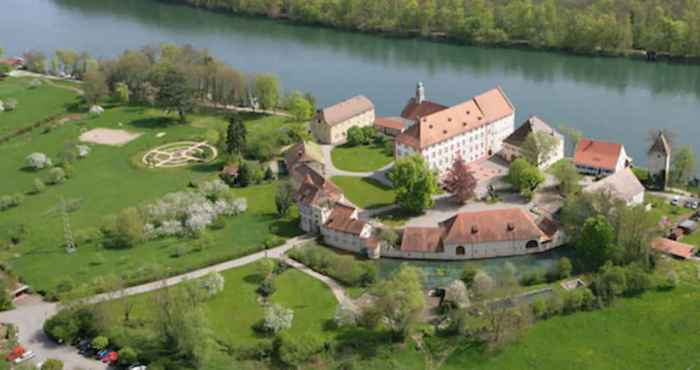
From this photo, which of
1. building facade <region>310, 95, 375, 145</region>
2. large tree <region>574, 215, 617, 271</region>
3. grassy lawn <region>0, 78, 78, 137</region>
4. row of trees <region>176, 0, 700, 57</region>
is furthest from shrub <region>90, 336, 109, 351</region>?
row of trees <region>176, 0, 700, 57</region>

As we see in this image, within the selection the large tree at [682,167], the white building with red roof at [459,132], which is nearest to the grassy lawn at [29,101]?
the white building with red roof at [459,132]

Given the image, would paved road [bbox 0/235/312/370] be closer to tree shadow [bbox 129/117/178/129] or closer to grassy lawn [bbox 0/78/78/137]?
tree shadow [bbox 129/117/178/129]

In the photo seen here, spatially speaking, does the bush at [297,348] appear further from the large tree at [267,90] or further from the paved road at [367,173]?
the large tree at [267,90]

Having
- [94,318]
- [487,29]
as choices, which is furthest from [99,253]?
[487,29]

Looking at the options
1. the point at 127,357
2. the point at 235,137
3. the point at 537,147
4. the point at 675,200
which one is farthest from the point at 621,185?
the point at 127,357

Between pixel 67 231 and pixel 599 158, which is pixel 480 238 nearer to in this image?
pixel 599 158

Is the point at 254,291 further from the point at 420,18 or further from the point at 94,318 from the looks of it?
the point at 420,18
